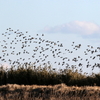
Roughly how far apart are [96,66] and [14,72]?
4.80 meters

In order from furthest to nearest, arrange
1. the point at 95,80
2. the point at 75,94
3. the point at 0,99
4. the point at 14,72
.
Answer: the point at 14,72
the point at 95,80
the point at 75,94
the point at 0,99

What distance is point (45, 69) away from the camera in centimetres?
2052

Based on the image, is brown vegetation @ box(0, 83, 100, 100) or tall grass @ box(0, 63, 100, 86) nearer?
brown vegetation @ box(0, 83, 100, 100)

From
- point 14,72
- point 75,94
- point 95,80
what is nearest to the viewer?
point 75,94

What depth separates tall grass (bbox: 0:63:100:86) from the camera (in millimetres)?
19419

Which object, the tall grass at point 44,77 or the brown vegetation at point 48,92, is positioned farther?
the tall grass at point 44,77

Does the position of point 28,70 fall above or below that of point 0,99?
above

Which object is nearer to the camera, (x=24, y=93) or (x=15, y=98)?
(x=15, y=98)

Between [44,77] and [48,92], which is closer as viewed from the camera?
[48,92]

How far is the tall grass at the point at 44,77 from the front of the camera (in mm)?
19419

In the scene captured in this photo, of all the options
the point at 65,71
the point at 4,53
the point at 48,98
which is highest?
the point at 4,53

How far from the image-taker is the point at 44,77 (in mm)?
19859

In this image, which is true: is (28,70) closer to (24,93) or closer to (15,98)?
(24,93)

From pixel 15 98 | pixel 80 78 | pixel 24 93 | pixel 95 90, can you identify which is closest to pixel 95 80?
pixel 80 78
